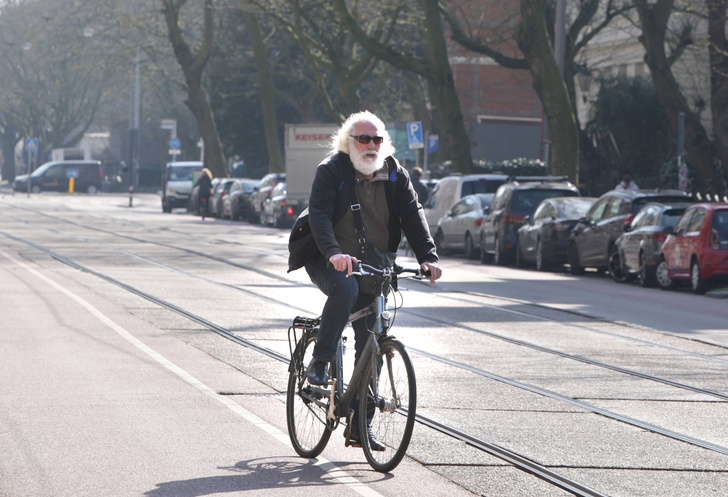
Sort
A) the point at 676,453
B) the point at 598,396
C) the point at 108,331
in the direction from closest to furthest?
the point at 676,453 < the point at 598,396 < the point at 108,331

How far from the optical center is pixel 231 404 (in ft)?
27.7

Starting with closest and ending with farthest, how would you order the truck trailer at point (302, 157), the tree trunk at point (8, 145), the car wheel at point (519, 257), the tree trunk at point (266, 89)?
the car wheel at point (519, 257)
the truck trailer at point (302, 157)
the tree trunk at point (266, 89)
the tree trunk at point (8, 145)

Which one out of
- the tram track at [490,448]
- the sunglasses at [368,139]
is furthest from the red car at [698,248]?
the sunglasses at [368,139]

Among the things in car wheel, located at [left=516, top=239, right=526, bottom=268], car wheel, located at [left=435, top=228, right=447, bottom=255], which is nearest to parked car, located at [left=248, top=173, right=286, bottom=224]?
car wheel, located at [left=435, top=228, right=447, bottom=255]

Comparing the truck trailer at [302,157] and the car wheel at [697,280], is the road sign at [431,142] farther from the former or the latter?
the car wheel at [697,280]

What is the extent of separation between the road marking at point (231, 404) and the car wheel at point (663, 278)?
30.5ft

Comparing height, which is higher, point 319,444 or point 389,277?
→ point 389,277

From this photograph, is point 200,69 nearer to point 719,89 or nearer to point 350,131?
point 719,89

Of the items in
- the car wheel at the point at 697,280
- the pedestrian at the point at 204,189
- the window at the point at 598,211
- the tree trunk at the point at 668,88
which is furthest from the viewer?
the pedestrian at the point at 204,189

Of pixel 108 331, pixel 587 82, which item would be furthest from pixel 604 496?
pixel 587 82

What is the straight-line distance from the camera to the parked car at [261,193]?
4238cm

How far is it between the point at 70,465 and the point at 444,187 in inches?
996

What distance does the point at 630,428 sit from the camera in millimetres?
7953

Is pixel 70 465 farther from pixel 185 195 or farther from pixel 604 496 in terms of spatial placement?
pixel 185 195
